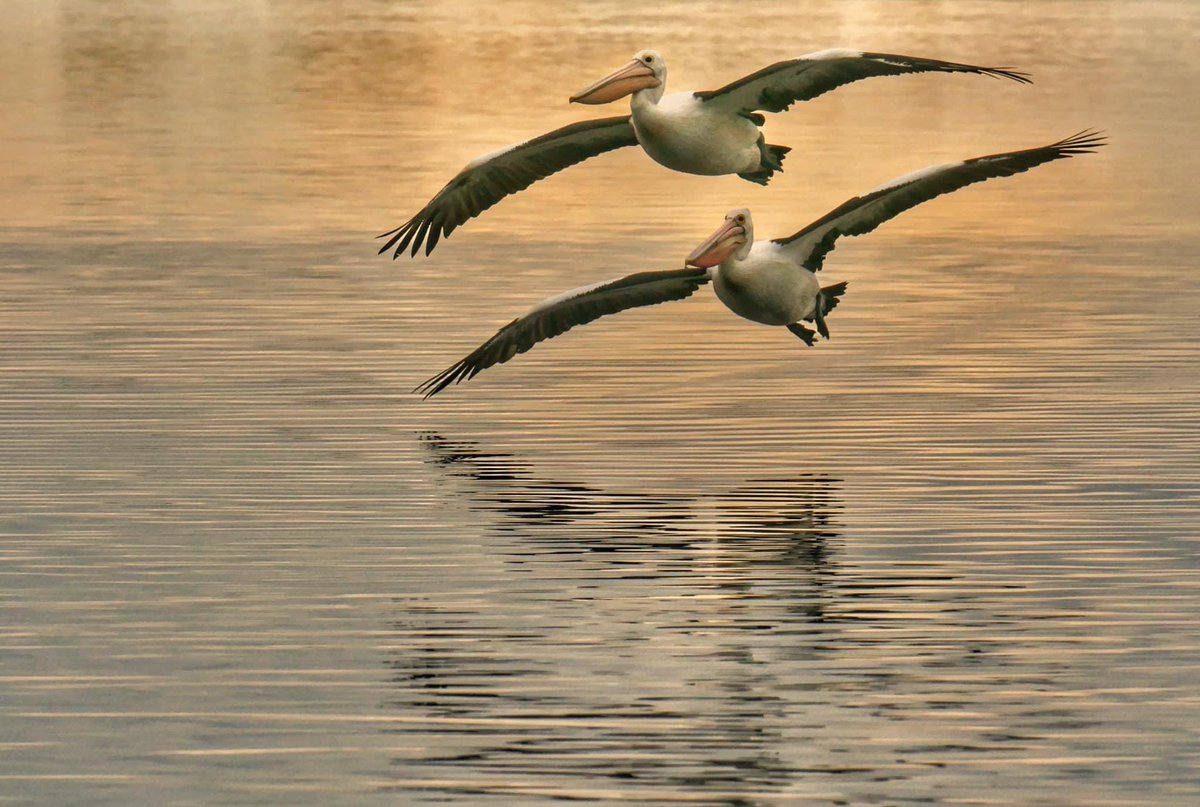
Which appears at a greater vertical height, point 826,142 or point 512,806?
point 512,806

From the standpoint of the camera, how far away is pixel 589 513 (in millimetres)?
17938

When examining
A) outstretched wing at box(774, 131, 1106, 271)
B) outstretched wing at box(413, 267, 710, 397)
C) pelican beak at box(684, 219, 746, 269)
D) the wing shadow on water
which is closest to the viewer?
the wing shadow on water

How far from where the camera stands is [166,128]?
5284 cm

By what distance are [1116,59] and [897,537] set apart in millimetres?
56324

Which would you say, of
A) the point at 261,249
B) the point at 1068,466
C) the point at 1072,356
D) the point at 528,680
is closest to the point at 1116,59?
the point at 261,249

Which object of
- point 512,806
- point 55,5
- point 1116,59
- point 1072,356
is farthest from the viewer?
point 55,5

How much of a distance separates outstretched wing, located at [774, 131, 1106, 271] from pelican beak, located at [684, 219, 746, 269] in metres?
0.32

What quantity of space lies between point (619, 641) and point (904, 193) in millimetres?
5298

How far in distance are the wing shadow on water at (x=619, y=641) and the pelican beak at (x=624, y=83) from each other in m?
2.42

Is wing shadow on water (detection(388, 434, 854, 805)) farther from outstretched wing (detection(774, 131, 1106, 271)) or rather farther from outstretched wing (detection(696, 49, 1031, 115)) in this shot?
outstretched wing (detection(696, 49, 1031, 115))

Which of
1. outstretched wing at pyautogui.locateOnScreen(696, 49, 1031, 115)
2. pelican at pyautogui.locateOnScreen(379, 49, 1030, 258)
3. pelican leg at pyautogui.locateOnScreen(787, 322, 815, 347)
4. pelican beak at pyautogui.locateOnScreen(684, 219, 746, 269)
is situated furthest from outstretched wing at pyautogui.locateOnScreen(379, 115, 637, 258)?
pelican leg at pyautogui.locateOnScreen(787, 322, 815, 347)

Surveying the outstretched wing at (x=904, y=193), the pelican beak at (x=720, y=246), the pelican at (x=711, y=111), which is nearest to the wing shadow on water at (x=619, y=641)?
the pelican beak at (x=720, y=246)

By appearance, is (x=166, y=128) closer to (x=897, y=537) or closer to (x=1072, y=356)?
(x=1072, y=356)

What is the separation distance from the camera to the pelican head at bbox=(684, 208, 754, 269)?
1928 cm
